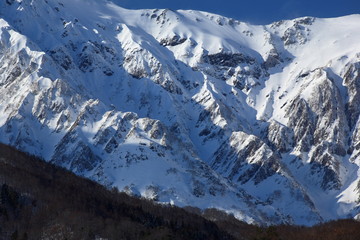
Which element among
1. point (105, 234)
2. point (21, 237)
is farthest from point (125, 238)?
point (21, 237)

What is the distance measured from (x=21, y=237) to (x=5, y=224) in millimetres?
10707

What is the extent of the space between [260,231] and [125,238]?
32.4 metres

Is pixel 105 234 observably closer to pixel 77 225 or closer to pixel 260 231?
pixel 77 225

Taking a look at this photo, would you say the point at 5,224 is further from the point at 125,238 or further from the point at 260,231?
the point at 260,231

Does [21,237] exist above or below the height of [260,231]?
below

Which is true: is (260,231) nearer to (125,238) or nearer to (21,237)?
(125,238)

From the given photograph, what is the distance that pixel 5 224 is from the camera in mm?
199500

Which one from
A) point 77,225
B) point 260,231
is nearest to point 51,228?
point 77,225

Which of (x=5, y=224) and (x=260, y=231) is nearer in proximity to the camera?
(x=260, y=231)

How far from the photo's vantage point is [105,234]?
198 m

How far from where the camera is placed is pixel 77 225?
7800 inches

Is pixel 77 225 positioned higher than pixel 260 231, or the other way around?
pixel 260 231

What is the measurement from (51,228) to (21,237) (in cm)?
861

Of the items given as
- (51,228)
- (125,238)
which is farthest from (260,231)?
(51,228)
